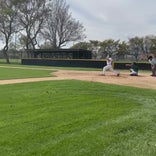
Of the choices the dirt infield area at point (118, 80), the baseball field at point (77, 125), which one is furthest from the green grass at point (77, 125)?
the dirt infield area at point (118, 80)

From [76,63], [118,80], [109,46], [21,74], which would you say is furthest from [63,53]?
[118,80]

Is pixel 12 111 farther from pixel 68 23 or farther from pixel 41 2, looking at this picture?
pixel 68 23

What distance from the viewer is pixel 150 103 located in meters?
11.3

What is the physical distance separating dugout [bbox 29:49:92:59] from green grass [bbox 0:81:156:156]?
40348 millimetres

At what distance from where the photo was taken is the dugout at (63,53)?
5300 cm

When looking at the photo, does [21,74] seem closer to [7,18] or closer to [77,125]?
[77,125]

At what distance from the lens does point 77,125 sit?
26.7ft

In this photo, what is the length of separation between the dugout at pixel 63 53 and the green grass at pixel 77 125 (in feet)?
132

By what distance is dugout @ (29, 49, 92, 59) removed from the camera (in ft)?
174

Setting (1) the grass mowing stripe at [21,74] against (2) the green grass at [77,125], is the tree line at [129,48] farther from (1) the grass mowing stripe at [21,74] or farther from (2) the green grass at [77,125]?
(2) the green grass at [77,125]

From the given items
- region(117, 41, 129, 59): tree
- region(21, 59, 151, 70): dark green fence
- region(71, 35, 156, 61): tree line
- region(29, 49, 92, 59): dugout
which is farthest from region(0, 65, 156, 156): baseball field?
region(117, 41, 129, 59): tree

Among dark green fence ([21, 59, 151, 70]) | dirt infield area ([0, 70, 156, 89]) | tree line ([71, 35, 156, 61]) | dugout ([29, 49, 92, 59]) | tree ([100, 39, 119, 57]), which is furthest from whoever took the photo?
tree ([100, 39, 119, 57])

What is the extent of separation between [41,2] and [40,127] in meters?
65.6

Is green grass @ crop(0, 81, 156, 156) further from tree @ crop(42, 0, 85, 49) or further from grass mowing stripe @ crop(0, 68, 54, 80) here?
tree @ crop(42, 0, 85, 49)
